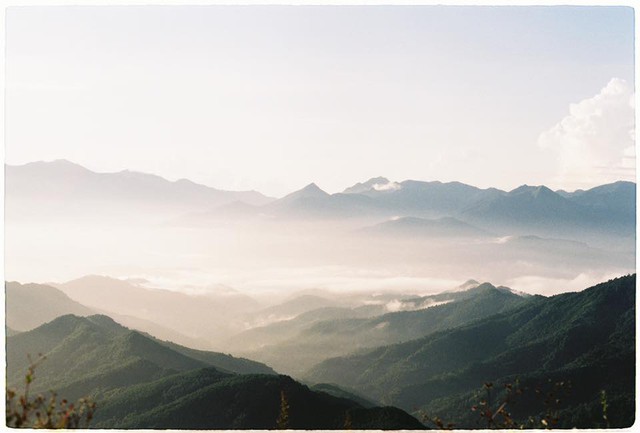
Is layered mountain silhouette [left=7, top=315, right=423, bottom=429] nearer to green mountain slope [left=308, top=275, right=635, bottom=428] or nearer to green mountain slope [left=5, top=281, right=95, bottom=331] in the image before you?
green mountain slope [left=5, top=281, right=95, bottom=331]

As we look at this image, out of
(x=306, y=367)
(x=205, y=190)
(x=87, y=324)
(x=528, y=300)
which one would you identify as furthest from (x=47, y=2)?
(x=528, y=300)

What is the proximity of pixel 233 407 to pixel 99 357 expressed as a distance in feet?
8.19

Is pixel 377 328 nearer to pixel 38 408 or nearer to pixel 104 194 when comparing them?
pixel 104 194

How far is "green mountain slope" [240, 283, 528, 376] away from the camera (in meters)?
9.15

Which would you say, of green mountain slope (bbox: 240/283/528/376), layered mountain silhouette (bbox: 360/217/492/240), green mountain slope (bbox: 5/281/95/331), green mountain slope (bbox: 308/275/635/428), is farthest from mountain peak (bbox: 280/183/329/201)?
green mountain slope (bbox: 5/281/95/331)

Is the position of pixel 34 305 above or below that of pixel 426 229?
below

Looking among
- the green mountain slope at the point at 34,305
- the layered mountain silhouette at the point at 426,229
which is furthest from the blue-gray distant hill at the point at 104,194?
the layered mountain silhouette at the point at 426,229

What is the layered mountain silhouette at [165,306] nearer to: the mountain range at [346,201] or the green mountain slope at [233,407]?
the green mountain slope at [233,407]

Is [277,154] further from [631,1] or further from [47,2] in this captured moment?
[631,1]

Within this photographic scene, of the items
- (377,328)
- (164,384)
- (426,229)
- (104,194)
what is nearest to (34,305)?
(104,194)

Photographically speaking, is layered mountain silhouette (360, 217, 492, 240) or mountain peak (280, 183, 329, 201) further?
layered mountain silhouette (360, 217, 492, 240)

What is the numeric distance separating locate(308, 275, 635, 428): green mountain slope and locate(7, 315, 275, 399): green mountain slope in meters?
1.96

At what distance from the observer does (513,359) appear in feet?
35.0

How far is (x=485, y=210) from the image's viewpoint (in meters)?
9.03
